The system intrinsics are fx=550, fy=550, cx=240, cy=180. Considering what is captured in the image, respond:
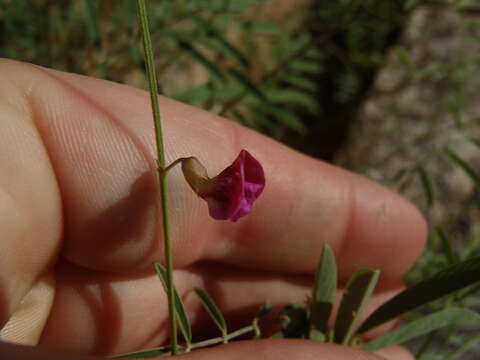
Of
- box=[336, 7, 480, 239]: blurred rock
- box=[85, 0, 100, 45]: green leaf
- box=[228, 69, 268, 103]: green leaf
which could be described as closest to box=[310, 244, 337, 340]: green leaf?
box=[228, 69, 268, 103]: green leaf

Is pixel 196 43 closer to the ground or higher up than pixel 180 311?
higher up

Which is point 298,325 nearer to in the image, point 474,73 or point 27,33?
point 27,33

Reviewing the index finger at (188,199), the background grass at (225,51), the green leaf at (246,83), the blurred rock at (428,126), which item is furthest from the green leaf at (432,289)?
the blurred rock at (428,126)

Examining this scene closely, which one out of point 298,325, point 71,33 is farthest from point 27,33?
point 298,325

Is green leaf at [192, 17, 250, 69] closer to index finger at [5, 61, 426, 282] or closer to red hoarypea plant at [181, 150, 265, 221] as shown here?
index finger at [5, 61, 426, 282]

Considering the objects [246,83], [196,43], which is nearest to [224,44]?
[246,83]

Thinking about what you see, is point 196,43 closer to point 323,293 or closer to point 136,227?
point 136,227
